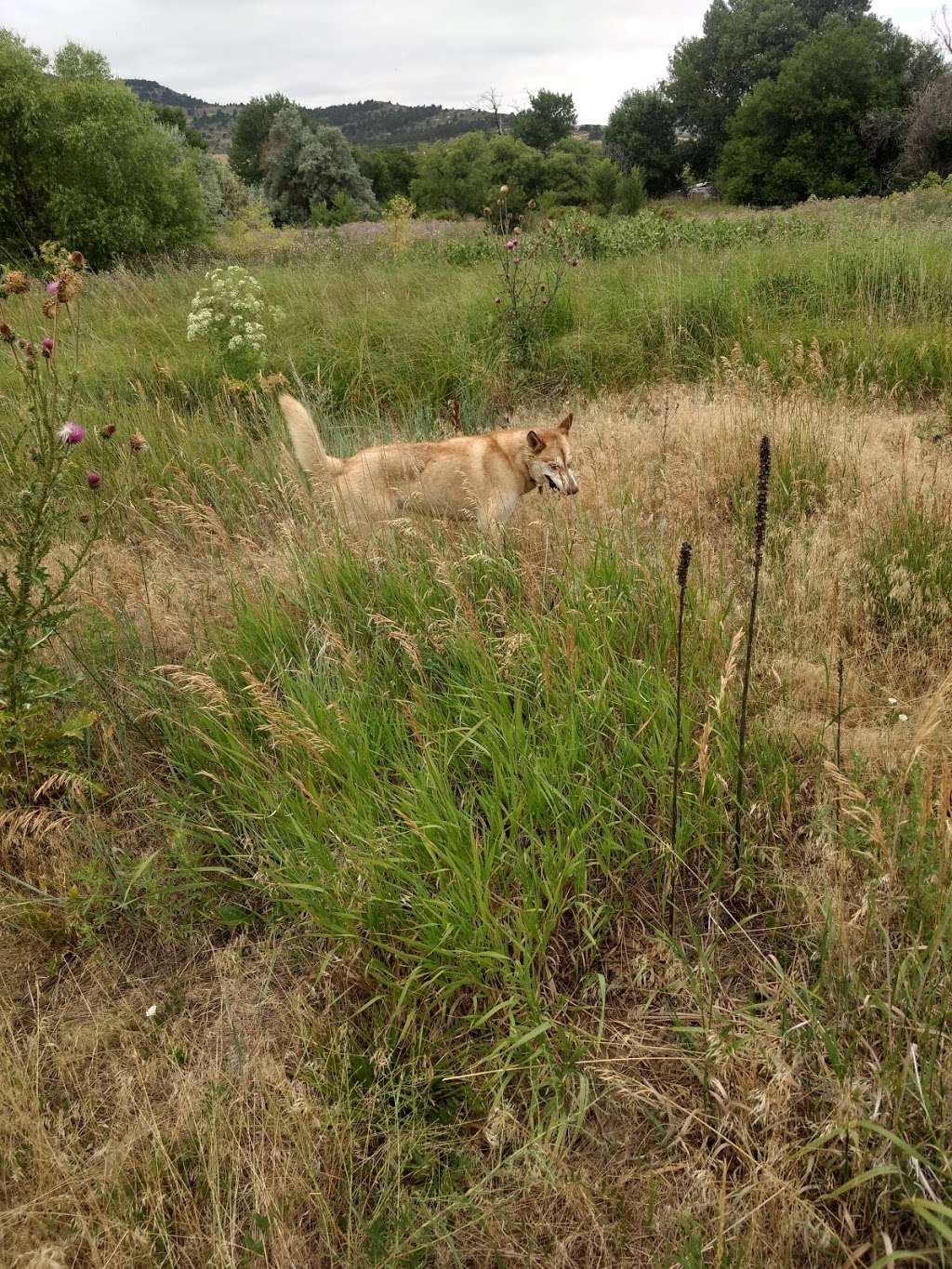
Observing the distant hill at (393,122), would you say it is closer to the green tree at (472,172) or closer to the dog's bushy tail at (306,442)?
the green tree at (472,172)

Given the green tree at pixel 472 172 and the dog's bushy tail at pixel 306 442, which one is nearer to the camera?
the dog's bushy tail at pixel 306 442

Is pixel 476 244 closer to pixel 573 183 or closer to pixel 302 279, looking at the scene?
pixel 302 279

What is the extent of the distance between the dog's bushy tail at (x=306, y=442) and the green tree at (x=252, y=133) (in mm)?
61604

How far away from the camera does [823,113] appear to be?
34875mm

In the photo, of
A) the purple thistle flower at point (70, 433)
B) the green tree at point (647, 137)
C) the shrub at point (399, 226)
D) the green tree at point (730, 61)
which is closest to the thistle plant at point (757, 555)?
the purple thistle flower at point (70, 433)

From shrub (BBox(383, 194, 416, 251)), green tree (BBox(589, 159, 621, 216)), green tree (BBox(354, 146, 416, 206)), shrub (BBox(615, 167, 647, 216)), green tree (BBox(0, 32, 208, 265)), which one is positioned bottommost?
shrub (BBox(383, 194, 416, 251))

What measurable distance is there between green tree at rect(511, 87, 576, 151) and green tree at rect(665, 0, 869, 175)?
1093 cm

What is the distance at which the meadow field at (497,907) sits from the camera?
129 centimetres

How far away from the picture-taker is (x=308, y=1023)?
1.65 meters

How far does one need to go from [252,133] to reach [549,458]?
6841 centimetres

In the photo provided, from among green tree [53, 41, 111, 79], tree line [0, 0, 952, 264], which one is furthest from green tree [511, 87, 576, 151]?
green tree [53, 41, 111, 79]

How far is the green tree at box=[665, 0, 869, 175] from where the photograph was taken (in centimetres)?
4328

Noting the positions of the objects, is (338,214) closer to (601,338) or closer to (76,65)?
(76,65)

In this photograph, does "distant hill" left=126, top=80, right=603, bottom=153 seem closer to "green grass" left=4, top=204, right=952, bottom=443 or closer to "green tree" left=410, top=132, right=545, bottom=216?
"green tree" left=410, top=132, right=545, bottom=216
